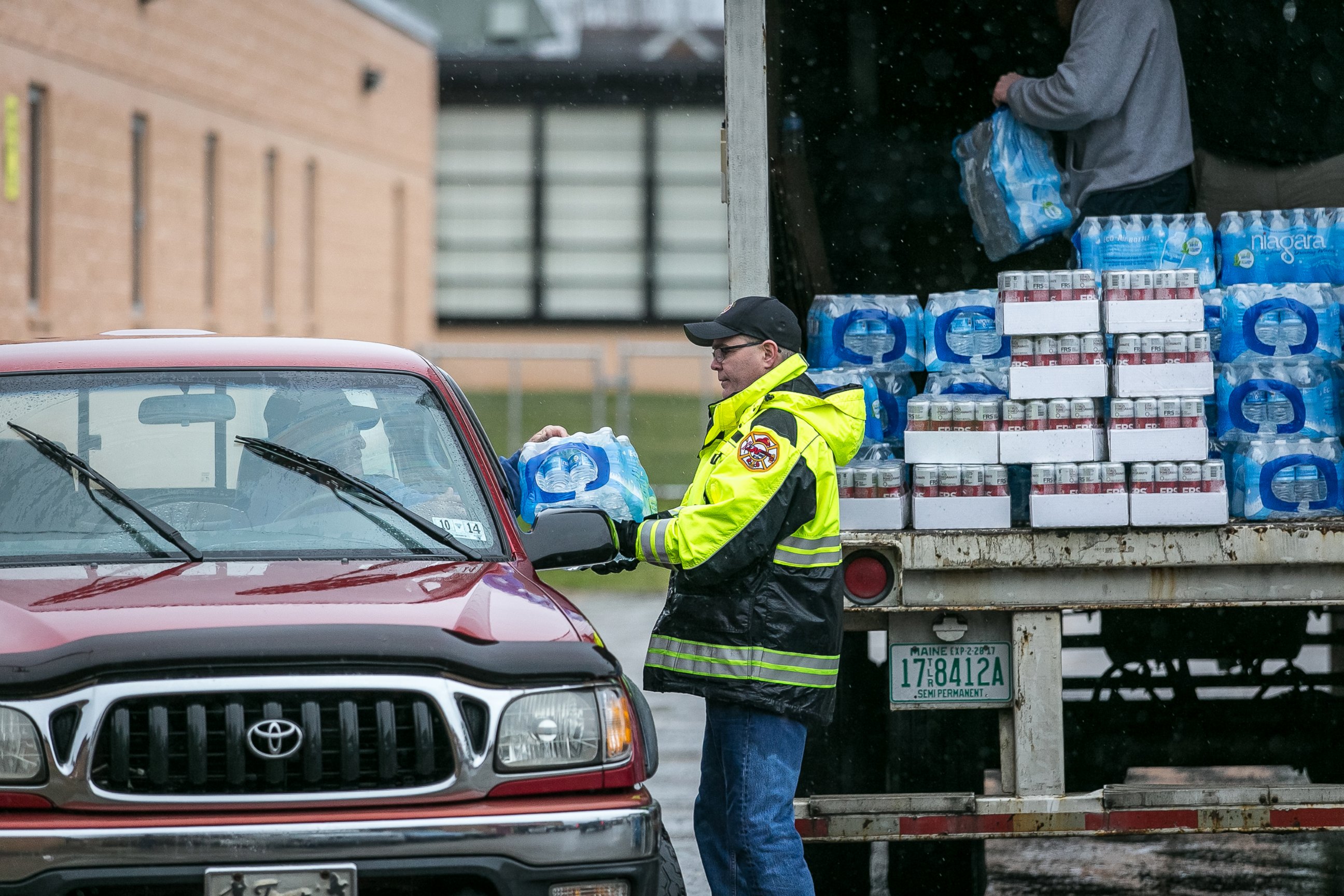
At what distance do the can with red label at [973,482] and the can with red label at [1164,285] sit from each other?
75 cm

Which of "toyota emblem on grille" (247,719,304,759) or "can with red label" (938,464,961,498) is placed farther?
"can with red label" (938,464,961,498)

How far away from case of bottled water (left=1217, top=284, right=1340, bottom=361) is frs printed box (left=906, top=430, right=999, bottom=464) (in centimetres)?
86

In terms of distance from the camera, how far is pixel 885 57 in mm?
8242

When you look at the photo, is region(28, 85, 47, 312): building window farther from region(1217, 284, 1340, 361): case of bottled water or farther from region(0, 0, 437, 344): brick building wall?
region(1217, 284, 1340, 361): case of bottled water

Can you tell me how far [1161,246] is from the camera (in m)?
6.08

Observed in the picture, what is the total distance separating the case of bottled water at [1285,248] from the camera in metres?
6.11

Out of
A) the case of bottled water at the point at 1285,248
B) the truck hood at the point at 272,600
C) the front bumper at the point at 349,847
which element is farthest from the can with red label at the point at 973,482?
the front bumper at the point at 349,847

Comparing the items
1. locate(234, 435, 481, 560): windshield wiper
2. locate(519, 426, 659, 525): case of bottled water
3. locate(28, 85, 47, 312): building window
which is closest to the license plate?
locate(234, 435, 481, 560): windshield wiper

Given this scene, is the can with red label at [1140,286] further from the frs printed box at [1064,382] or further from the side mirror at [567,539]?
the side mirror at [567,539]

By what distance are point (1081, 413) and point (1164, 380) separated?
0.26 meters

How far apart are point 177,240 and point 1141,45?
770 inches

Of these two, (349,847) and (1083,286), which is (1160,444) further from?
(349,847)

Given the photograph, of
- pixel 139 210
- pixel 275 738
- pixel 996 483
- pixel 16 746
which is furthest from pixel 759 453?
pixel 139 210

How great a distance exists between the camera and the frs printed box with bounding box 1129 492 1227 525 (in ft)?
18.3
